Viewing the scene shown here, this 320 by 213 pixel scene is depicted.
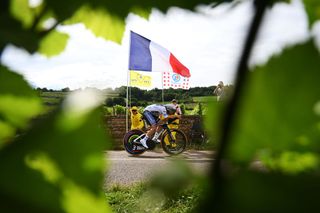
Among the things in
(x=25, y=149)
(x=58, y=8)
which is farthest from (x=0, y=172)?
(x=58, y=8)

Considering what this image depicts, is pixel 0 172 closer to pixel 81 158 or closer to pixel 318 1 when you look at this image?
pixel 81 158

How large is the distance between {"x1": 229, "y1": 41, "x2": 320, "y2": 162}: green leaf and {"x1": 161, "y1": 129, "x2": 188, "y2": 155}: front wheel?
445cm

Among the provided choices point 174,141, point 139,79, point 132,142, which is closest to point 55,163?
point 174,141

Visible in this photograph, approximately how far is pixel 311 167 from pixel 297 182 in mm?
12

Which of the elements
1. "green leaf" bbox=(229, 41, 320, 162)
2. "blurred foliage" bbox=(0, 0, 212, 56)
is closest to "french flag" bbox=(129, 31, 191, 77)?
"blurred foliage" bbox=(0, 0, 212, 56)

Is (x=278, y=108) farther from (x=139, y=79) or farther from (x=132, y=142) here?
(x=139, y=79)

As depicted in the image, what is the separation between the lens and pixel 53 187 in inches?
4.2

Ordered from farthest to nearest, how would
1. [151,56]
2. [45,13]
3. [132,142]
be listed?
[132,142]
[151,56]
[45,13]

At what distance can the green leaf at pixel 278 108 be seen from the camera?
106 mm

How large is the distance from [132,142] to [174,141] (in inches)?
34.6

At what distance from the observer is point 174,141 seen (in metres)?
4.79

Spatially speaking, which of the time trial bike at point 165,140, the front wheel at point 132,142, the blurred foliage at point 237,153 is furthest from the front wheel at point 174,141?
the blurred foliage at point 237,153

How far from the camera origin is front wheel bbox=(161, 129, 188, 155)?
4.75 meters

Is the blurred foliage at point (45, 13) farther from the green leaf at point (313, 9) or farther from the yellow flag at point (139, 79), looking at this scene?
the yellow flag at point (139, 79)
